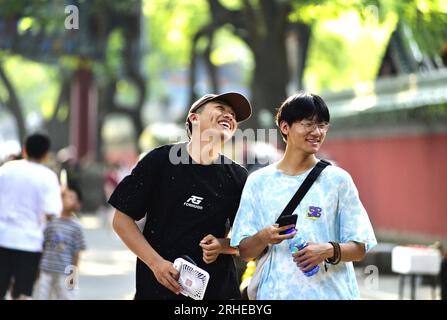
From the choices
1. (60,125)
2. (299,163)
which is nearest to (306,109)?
(299,163)

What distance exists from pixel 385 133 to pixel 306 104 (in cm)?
1703

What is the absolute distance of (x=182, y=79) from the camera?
97.5 metres

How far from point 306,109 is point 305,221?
53 centimetres

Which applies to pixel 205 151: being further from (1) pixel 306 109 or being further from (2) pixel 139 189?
(1) pixel 306 109

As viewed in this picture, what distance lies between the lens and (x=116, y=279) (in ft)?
55.3

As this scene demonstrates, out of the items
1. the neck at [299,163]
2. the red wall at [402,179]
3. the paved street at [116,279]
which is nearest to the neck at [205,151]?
the neck at [299,163]

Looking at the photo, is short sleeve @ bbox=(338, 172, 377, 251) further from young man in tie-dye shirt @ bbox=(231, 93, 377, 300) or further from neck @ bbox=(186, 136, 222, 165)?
neck @ bbox=(186, 136, 222, 165)

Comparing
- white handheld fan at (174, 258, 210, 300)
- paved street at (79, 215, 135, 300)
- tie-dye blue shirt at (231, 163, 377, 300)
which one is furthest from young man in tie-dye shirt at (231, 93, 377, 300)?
paved street at (79, 215, 135, 300)

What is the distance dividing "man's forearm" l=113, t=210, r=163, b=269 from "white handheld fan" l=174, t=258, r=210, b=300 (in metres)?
0.14

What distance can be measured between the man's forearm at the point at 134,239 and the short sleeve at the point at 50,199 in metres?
4.11

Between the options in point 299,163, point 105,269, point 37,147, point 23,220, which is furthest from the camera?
point 105,269

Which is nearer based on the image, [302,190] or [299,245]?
[299,245]

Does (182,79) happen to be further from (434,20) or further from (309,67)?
(434,20)
